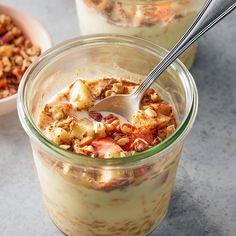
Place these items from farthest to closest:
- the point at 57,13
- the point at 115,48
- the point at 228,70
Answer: the point at 57,13
the point at 228,70
the point at 115,48

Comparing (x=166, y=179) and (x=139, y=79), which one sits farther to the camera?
(x=139, y=79)

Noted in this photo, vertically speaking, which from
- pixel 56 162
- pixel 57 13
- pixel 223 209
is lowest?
pixel 223 209

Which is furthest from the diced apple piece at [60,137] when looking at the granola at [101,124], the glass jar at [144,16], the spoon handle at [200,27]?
the glass jar at [144,16]

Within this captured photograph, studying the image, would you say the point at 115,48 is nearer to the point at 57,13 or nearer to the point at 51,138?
the point at 51,138

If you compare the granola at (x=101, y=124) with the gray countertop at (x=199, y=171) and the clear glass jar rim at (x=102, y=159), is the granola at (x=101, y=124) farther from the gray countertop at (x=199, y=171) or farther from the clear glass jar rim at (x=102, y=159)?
the gray countertop at (x=199, y=171)

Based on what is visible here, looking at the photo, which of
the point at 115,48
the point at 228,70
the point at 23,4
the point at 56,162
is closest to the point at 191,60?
the point at 228,70

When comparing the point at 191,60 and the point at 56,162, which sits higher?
the point at 56,162
